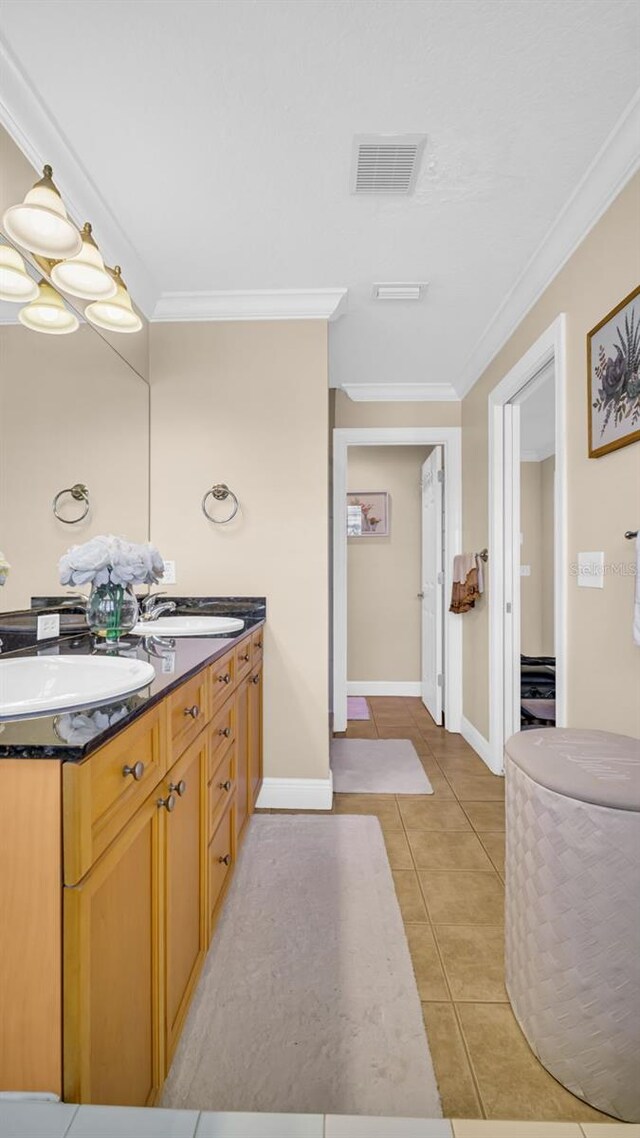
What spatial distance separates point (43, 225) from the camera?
1.32 metres

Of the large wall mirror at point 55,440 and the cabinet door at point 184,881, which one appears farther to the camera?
the large wall mirror at point 55,440

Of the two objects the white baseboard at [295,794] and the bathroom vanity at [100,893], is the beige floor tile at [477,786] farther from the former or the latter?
the bathroom vanity at [100,893]

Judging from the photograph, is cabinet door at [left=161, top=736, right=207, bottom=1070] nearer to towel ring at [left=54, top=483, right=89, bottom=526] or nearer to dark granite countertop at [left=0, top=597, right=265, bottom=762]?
dark granite countertop at [left=0, top=597, right=265, bottom=762]

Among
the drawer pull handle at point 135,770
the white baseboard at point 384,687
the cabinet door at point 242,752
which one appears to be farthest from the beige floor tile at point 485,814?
the white baseboard at point 384,687

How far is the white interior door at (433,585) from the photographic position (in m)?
3.66

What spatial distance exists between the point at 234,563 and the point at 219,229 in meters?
1.39

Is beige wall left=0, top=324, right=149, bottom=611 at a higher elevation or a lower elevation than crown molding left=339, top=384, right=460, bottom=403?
lower

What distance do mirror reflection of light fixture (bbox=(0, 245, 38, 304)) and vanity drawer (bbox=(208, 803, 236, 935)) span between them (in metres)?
1.62

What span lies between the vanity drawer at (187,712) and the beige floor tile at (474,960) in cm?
103

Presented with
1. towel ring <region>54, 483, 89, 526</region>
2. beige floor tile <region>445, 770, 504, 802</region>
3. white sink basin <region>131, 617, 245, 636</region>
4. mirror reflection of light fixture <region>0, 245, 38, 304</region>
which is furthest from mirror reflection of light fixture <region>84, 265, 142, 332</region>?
beige floor tile <region>445, 770, 504, 802</region>

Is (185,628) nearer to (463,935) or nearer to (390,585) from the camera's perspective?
(463,935)

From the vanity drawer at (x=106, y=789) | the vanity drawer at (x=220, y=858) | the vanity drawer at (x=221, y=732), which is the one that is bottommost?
the vanity drawer at (x=220, y=858)

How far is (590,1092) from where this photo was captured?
1.07 m

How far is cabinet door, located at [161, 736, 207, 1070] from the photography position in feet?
3.37
